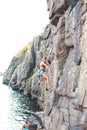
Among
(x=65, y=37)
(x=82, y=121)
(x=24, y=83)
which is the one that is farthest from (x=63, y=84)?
(x=24, y=83)

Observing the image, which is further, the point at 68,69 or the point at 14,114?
the point at 14,114

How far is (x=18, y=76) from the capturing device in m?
107

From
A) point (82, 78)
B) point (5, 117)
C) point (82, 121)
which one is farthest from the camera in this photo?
point (5, 117)

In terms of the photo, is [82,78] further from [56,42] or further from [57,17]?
[57,17]

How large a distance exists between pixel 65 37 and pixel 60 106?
6.09 m

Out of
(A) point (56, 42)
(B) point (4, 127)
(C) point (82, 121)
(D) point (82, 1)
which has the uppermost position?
(D) point (82, 1)

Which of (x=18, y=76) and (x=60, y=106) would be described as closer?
(x=60, y=106)

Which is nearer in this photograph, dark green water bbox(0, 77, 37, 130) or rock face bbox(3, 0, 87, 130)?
rock face bbox(3, 0, 87, 130)

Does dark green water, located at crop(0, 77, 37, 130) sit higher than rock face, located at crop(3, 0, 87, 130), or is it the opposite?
rock face, located at crop(3, 0, 87, 130)

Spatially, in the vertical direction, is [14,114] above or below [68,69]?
below

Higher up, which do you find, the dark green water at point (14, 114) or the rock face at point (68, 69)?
the rock face at point (68, 69)

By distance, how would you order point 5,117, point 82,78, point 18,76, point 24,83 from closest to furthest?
point 82,78, point 5,117, point 24,83, point 18,76

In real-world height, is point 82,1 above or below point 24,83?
above

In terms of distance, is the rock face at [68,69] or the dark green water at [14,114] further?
the dark green water at [14,114]
